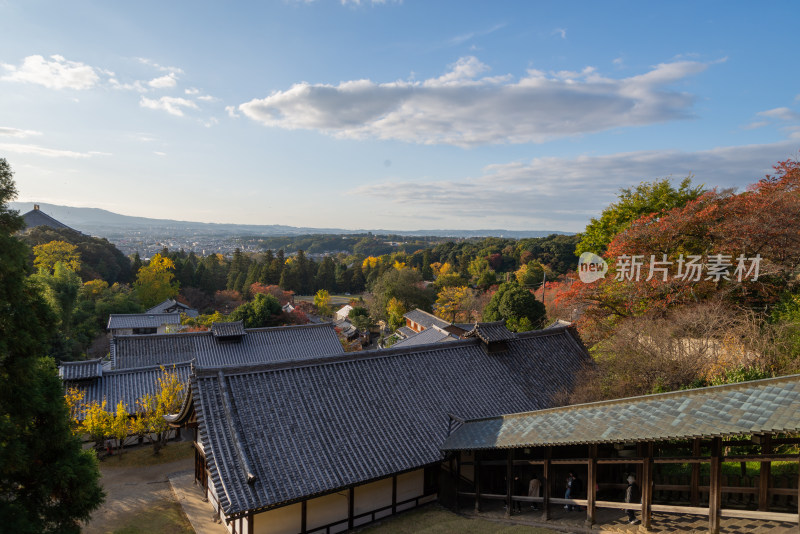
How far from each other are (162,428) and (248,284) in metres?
47.7

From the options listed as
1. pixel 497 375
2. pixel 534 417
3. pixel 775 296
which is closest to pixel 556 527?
pixel 534 417

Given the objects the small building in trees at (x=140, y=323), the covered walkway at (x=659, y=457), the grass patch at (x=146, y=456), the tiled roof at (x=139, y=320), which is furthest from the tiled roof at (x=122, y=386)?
the tiled roof at (x=139, y=320)

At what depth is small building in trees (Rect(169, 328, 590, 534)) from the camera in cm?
991

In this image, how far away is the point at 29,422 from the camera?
7.15 meters

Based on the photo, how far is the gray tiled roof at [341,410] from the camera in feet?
32.5

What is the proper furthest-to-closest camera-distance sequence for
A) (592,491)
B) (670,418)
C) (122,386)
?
(122,386) → (592,491) → (670,418)

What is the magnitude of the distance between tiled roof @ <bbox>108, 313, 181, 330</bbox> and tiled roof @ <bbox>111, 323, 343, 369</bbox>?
14.7 m

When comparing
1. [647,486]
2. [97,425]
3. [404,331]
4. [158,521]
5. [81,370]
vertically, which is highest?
[647,486]

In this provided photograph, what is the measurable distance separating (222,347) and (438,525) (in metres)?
19.5

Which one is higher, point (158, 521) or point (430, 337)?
point (430, 337)

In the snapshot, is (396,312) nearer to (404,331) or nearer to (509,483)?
(404,331)

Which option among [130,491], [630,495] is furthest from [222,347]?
[630,495]

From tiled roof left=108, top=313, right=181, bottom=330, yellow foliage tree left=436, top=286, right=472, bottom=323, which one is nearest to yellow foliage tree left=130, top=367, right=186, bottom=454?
tiled roof left=108, top=313, right=181, bottom=330

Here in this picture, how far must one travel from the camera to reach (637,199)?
22703 millimetres
